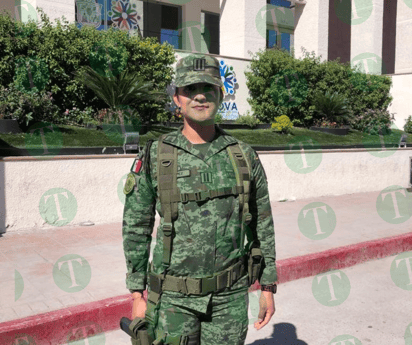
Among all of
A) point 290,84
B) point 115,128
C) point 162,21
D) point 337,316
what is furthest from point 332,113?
point 162,21

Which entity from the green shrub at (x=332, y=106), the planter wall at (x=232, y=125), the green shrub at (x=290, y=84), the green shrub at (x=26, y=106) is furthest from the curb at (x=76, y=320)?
the green shrub at (x=332, y=106)

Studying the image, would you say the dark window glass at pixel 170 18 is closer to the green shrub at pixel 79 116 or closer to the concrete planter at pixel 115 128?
the green shrub at pixel 79 116

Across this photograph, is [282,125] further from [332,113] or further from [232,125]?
[332,113]

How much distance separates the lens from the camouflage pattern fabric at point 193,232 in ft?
7.98

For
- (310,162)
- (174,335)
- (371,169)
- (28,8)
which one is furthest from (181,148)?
(28,8)

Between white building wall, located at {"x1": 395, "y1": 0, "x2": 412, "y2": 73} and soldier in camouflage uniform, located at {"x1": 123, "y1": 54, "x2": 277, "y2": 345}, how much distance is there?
23.1 m

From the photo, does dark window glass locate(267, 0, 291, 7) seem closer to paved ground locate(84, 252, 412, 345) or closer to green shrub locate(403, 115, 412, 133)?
green shrub locate(403, 115, 412, 133)

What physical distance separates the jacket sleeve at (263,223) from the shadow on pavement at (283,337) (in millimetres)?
1672

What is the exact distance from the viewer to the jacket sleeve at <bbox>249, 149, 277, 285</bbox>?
8.64 ft

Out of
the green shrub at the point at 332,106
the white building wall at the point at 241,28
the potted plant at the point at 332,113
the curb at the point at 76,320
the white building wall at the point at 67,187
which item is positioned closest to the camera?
the curb at the point at 76,320

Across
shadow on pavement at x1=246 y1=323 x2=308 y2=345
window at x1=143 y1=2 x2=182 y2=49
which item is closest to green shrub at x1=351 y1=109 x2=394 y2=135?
window at x1=143 y1=2 x2=182 y2=49

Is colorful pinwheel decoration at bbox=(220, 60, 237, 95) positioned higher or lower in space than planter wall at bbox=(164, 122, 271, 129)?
higher

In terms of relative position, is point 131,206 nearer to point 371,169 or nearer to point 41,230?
point 41,230

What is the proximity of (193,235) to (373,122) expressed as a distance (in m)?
17.6
